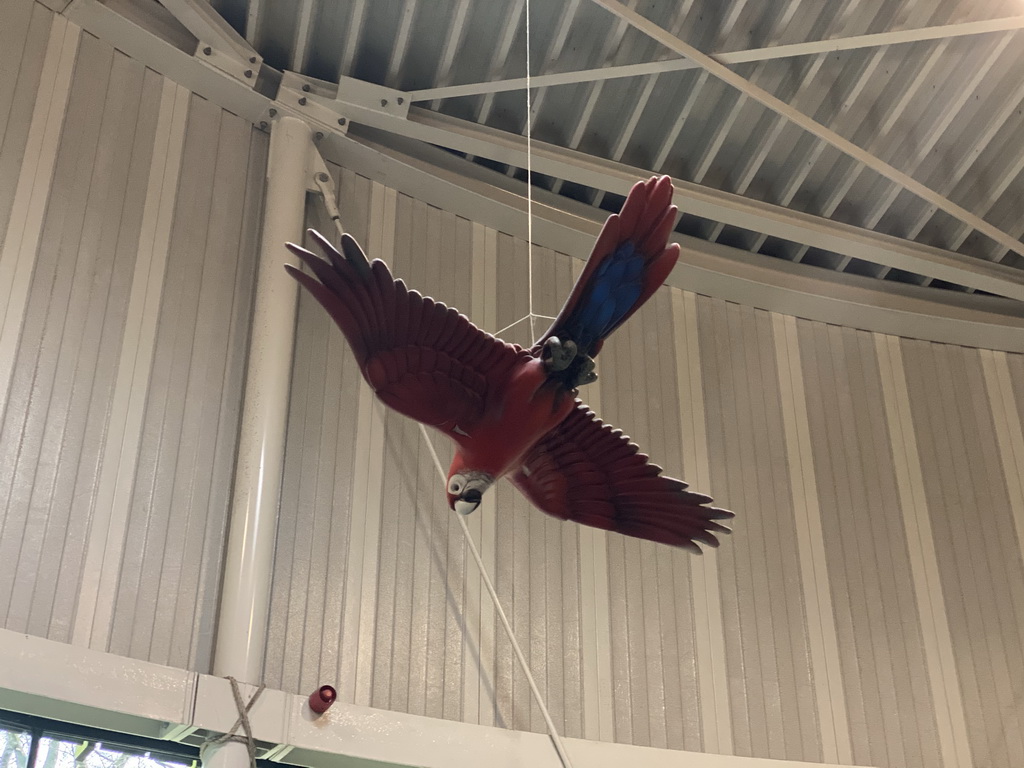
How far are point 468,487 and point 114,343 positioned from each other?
237 cm

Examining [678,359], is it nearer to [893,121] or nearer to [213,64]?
[893,121]

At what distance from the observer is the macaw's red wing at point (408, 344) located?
8.91 ft

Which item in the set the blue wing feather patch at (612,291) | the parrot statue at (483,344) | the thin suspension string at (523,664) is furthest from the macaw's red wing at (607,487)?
the thin suspension string at (523,664)

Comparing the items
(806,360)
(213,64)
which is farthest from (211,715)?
(806,360)

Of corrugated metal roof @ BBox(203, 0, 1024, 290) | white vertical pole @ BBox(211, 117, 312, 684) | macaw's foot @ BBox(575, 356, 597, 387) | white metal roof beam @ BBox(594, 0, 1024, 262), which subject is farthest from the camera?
corrugated metal roof @ BBox(203, 0, 1024, 290)

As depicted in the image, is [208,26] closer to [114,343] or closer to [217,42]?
[217,42]

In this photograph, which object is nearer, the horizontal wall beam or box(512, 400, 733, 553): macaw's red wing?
box(512, 400, 733, 553): macaw's red wing

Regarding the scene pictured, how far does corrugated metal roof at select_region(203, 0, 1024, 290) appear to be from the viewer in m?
5.56

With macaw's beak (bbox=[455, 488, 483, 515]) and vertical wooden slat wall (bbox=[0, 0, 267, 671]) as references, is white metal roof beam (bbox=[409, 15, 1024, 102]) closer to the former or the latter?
vertical wooden slat wall (bbox=[0, 0, 267, 671])

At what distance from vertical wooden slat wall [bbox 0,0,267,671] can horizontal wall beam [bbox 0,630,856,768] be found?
28 centimetres

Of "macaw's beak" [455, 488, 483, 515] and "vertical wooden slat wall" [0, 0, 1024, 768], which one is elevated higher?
"vertical wooden slat wall" [0, 0, 1024, 768]

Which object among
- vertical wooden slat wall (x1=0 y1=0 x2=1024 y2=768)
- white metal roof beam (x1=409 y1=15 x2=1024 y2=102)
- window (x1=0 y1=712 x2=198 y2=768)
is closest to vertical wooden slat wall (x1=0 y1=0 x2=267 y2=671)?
vertical wooden slat wall (x1=0 y1=0 x2=1024 y2=768)

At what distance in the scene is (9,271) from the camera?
4.27 m

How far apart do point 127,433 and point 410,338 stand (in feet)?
7.01
